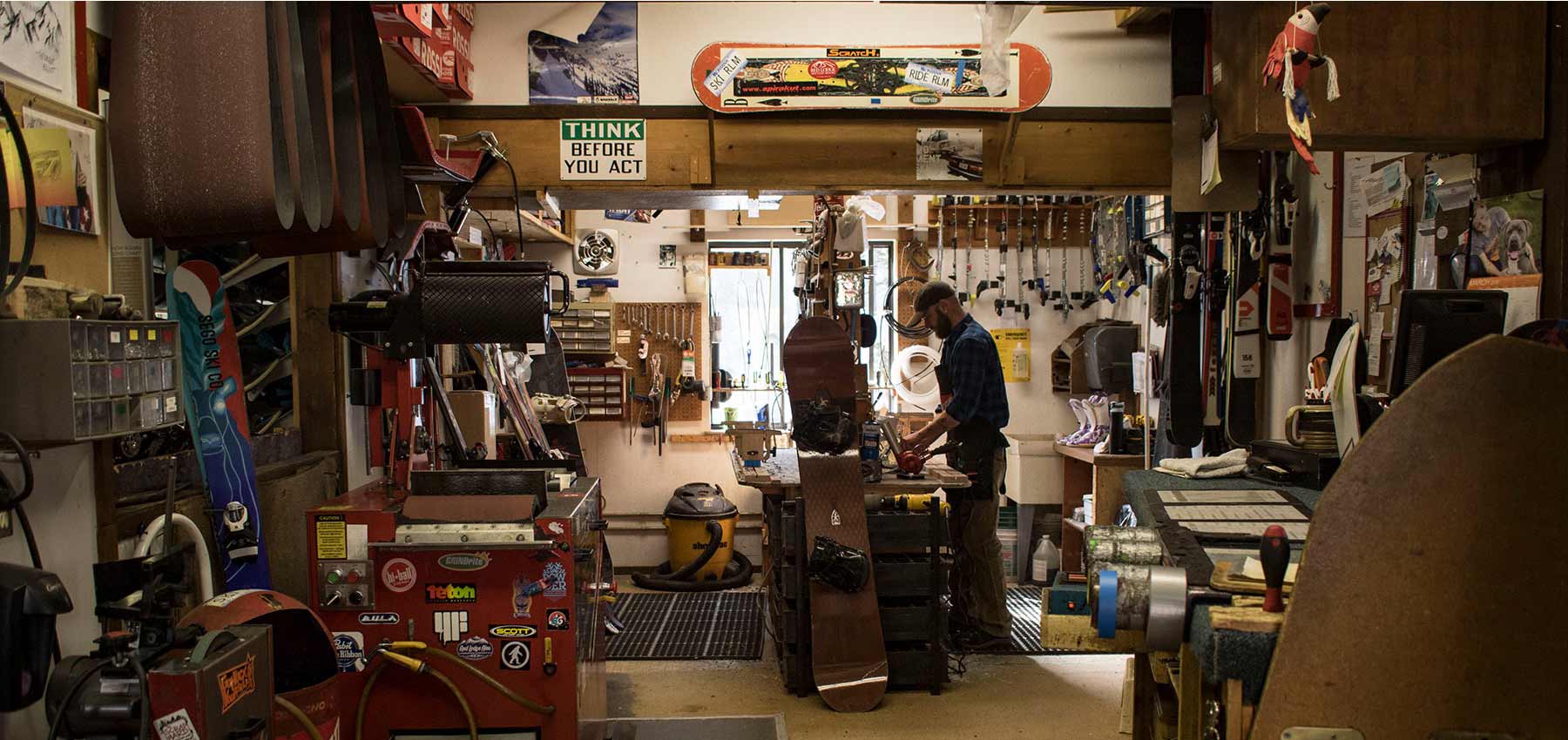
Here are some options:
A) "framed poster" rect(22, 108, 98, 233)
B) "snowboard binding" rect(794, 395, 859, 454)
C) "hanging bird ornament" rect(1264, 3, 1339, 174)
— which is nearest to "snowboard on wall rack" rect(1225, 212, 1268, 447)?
"snowboard binding" rect(794, 395, 859, 454)

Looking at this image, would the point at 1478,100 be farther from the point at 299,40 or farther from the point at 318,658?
the point at 318,658

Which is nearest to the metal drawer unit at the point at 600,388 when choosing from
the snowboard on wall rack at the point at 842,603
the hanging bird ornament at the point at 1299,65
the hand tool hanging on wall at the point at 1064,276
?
the snowboard on wall rack at the point at 842,603

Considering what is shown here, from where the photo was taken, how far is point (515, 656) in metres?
2.65

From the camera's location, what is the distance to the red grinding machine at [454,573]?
2.57 metres

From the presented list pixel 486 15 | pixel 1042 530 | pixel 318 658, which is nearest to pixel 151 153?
pixel 318 658

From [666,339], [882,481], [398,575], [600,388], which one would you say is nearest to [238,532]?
[398,575]

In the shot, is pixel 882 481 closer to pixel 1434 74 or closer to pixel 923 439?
pixel 923 439

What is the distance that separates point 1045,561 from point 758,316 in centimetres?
265

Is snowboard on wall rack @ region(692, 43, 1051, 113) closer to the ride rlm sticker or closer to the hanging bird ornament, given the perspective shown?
the ride rlm sticker

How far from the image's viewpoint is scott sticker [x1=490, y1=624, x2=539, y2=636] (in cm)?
263

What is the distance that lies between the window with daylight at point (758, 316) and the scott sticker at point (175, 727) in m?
5.37

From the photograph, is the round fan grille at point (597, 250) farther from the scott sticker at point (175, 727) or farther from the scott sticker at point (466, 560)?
the scott sticker at point (175, 727)

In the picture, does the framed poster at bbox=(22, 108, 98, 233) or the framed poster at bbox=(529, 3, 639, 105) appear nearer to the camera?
the framed poster at bbox=(22, 108, 98, 233)

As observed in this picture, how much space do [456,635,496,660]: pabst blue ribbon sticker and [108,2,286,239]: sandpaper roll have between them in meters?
1.30
